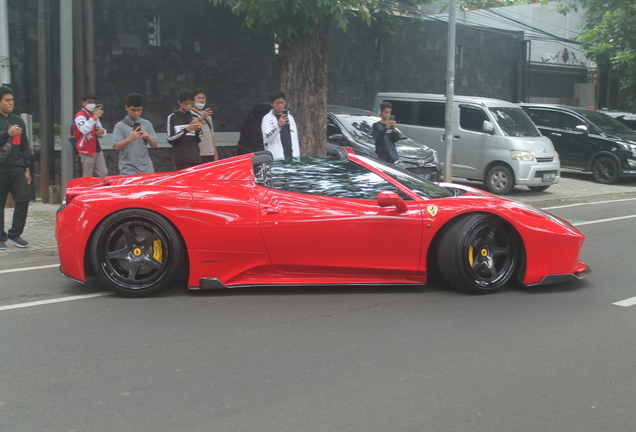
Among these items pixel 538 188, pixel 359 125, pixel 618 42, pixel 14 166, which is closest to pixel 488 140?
pixel 538 188

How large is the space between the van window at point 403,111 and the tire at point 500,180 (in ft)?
7.15

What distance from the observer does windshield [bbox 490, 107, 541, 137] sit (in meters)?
13.7

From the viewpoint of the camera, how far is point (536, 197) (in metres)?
13.1

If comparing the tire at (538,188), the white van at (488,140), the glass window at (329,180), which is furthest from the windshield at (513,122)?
the glass window at (329,180)

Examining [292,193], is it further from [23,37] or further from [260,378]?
[23,37]

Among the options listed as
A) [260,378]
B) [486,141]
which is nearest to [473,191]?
[260,378]

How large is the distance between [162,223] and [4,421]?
2374mm

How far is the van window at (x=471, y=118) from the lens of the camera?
13797mm

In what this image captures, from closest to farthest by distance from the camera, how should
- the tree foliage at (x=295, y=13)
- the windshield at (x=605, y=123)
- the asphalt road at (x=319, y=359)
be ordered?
the asphalt road at (x=319, y=359) < the tree foliage at (x=295, y=13) < the windshield at (x=605, y=123)

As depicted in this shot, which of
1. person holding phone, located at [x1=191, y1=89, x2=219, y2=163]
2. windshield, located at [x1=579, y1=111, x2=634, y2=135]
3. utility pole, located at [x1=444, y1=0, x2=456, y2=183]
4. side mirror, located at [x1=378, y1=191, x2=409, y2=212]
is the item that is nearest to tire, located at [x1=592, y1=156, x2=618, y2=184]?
windshield, located at [x1=579, y1=111, x2=634, y2=135]

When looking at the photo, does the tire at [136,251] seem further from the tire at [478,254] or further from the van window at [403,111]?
the van window at [403,111]

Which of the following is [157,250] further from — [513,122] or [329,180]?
[513,122]

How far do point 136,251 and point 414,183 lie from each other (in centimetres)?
242

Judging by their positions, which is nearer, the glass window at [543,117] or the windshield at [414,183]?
the windshield at [414,183]
